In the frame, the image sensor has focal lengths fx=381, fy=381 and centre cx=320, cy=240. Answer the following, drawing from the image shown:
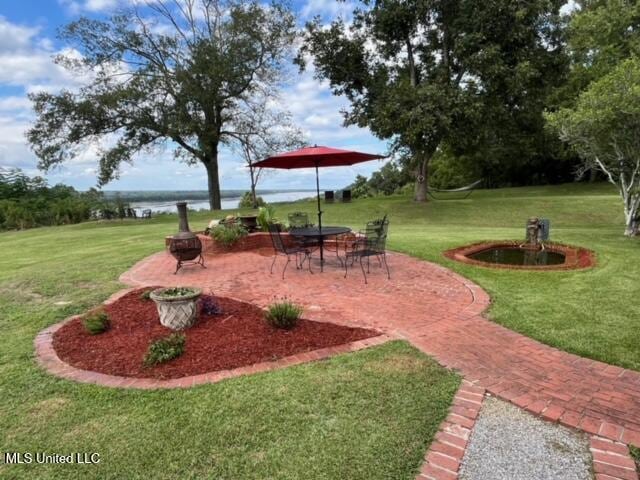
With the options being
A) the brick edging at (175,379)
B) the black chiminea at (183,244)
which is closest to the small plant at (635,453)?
the brick edging at (175,379)

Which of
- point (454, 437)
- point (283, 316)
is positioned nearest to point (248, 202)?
point (283, 316)

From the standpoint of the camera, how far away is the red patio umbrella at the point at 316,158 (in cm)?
529

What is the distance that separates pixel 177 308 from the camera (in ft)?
12.0

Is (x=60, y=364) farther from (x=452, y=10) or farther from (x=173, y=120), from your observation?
(x=452, y=10)

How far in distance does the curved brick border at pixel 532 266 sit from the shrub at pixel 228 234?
12.9 feet

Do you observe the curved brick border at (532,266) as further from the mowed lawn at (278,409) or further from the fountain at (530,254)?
the mowed lawn at (278,409)

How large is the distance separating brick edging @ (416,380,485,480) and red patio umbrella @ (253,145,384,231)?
140 inches

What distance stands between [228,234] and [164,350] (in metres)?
4.34

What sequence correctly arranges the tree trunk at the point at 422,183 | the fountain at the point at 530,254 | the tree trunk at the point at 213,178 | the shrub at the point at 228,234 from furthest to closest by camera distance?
1. the tree trunk at the point at 213,178
2. the tree trunk at the point at 422,183
3. the shrub at the point at 228,234
4. the fountain at the point at 530,254

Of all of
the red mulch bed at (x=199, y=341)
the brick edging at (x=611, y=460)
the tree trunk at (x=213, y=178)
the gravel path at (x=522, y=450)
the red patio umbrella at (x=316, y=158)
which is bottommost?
the brick edging at (x=611, y=460)

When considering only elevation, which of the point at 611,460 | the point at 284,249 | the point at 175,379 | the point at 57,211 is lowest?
the point at 611,460

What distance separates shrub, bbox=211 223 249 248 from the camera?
7.36 metres

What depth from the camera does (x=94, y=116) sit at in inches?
632

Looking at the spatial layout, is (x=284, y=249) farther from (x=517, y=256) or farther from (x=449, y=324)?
(x=517, y=256)
